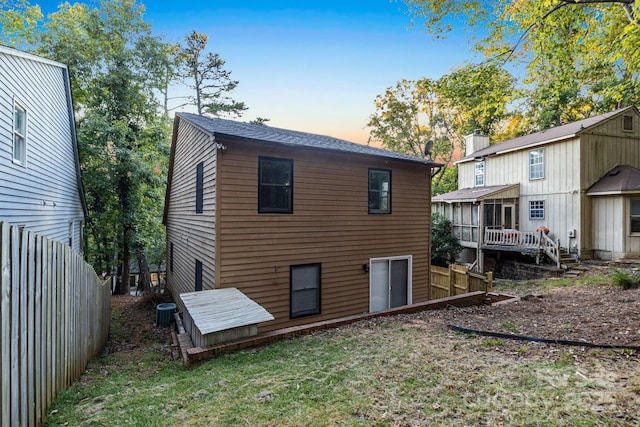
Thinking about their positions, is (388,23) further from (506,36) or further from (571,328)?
(571,328)

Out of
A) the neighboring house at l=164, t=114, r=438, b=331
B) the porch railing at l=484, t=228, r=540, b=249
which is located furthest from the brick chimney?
the neighboring house at l=164, t=114, r=438, b=331

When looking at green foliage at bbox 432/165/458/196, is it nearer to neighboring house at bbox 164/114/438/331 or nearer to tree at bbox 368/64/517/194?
tree at bbox 368/64/517/194

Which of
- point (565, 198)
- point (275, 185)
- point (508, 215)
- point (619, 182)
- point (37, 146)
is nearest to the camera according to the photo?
point (275, 185)

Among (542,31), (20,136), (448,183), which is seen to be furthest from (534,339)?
(448,183)

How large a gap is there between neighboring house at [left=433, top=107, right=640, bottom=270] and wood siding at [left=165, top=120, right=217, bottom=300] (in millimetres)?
14377

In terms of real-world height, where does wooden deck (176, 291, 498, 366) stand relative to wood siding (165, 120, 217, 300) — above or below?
below

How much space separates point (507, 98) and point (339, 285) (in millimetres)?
7067

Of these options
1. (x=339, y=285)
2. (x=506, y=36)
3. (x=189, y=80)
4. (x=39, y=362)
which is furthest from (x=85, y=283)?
(x=189, y=80)

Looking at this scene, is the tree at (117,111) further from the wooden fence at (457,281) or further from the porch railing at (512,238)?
the porch railing at (512,238)

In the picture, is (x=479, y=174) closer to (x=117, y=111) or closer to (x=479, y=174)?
(x=479, y=174)

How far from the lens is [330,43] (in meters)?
15.8

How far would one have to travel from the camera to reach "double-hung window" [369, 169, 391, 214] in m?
9.49

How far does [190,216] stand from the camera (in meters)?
9.86

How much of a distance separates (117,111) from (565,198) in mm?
22761
